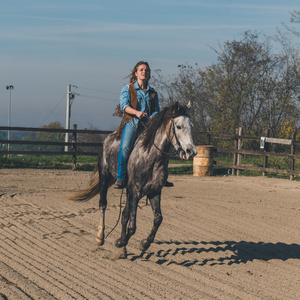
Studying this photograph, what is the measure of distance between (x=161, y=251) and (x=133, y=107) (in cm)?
205

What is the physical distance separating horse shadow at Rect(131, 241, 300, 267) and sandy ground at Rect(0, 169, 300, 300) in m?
0.01

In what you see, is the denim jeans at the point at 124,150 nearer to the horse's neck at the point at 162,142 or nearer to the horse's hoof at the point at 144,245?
the horse's neck at the point at 162,142

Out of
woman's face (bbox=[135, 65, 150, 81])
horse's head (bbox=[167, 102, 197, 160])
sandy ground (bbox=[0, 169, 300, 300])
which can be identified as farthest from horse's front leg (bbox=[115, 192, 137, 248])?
woman's face (bbox=[135, 65, 150, 81])

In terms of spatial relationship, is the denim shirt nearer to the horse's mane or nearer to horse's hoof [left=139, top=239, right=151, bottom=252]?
the horse's mane

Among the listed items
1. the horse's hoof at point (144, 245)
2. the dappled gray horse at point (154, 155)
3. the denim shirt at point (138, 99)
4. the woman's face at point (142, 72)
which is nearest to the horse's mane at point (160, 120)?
the dappled gray horse at point (154, 155)

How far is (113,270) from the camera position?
5449 millimetres

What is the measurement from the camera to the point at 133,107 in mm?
6199

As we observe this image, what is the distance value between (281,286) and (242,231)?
290 cm

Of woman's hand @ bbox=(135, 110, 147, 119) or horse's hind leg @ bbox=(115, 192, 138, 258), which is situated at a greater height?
woman's hand @ bbox=(135, 110, 147, 119)

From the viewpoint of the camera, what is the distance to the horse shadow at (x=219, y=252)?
20.0ft

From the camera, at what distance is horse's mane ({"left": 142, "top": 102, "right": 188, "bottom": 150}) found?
18.2 feet

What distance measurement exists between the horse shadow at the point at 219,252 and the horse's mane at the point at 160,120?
153 cm

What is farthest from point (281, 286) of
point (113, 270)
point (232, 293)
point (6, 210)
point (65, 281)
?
point (6, 210)

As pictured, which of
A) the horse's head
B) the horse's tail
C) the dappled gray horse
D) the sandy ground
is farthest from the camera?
A: the horse's tail
